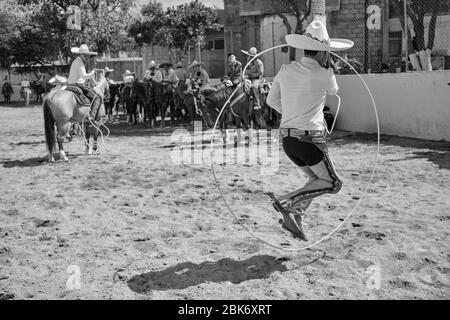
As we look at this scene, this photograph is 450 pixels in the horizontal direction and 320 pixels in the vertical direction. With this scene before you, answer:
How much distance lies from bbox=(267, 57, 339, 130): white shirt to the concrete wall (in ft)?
27.1

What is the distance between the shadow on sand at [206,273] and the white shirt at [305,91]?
1371 mm

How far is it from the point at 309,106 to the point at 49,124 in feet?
24.1

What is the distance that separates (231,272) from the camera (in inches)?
199

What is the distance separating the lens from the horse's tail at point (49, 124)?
11.1 metres

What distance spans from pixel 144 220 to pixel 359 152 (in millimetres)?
6652

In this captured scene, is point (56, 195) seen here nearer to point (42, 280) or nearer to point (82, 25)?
point (42, 280)

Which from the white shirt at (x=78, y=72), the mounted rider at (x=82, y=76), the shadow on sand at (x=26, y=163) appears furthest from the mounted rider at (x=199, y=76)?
the shadow on sand at (x=26, y=163)

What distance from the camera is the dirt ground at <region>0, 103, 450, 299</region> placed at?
185 inches

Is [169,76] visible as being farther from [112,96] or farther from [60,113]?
[60,113]

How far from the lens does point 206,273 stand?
5031 mm

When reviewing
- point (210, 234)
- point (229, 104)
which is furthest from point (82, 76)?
point (210, 234)

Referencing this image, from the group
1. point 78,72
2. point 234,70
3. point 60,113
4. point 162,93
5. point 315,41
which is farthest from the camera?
point 162,93

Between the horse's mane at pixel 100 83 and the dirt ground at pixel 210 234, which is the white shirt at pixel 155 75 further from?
the dirt ground at pixel 210 234

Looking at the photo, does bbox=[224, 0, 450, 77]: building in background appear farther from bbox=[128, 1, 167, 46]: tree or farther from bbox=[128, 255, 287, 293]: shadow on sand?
bbox=[128, 255, 287, 293]: shadow on sand
